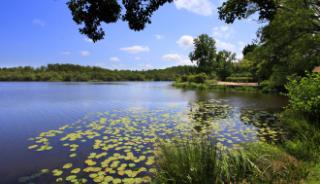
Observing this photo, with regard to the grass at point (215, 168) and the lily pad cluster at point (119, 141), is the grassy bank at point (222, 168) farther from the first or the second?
the lily pad cluster at point (119, 141)

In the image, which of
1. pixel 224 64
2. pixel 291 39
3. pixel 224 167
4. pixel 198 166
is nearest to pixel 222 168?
pixel 224 167

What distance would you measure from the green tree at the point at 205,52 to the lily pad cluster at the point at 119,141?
49.3 m

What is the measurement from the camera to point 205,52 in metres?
58.5

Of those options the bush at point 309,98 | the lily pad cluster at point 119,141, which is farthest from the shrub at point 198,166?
the bush at point 309,98

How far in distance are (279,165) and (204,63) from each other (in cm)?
5677

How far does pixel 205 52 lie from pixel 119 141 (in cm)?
5455

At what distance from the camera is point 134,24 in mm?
4043

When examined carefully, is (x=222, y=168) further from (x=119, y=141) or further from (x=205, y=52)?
(x=205, y=52)

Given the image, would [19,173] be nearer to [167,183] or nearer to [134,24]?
[167,183]

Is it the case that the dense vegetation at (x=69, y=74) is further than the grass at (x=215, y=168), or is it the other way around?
the dense vegetation at (x=69, y=74)

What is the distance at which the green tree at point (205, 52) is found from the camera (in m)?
58.1

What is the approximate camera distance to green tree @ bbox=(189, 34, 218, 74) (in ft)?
191

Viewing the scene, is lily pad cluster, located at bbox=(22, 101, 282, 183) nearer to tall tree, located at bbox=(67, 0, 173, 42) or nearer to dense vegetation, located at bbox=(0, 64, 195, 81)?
tall tree, located at bbox=(67, 0, 173, 42)

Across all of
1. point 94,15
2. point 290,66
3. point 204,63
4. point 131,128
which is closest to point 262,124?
point 290,66
